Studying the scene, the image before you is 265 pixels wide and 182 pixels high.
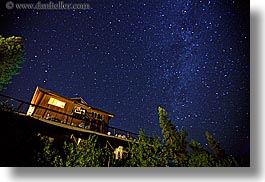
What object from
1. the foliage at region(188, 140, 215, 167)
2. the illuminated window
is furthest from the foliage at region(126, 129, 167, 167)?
the illuminated window

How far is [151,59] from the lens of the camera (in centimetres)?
353

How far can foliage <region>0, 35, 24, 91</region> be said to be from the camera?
3334 millimetres

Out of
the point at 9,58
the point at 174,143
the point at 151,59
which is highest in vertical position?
the point at 151,59

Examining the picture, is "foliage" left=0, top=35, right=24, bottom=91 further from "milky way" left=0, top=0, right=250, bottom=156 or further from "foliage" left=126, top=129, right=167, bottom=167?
"foliage" left=126, top=129, right=167, bottom=167

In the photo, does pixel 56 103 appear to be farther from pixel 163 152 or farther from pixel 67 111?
pixel 163 152

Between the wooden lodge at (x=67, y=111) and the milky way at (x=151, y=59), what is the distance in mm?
65

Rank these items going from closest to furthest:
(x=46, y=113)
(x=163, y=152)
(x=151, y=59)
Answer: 1. (x=46, y=113)
2. (x=163, y=152)
3. (x=151, y=59)

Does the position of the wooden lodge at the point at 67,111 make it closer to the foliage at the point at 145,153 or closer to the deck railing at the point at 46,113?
the deck railing at the point at 46,113

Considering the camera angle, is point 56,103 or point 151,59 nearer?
point 56,103

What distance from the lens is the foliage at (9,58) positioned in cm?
333

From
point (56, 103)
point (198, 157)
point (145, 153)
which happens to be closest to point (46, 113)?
point (56, 103)

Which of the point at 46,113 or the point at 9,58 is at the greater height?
the point at 9,58

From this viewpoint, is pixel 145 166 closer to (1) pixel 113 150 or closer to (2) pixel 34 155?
(1) pixel 113 150

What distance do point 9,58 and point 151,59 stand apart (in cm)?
111
